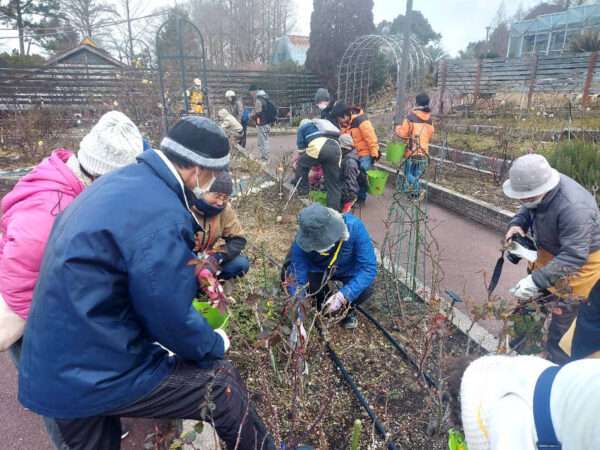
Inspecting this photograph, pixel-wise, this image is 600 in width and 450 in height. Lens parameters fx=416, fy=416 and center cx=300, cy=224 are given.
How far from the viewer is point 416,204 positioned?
292 cm

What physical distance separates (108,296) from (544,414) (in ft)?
3.91

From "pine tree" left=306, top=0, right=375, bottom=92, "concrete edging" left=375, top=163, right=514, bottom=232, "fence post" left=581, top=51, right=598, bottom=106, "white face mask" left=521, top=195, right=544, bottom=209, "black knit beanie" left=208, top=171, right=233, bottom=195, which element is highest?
"pine tree" left=306, top=0, right=375, bottom=92

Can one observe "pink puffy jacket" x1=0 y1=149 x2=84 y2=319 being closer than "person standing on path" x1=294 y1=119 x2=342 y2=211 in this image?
Yes

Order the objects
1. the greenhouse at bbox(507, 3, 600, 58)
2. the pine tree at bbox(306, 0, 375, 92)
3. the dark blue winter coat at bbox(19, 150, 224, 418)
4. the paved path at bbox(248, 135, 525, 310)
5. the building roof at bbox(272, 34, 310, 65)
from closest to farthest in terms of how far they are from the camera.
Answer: the dark blue winter coat at bbox(19, 150, 224, 418)
the paved path at bbox(248, 135, 525, 310)
the pine tree at bbox(306, 0, 375, 92)
the greenhouse at bbox(507, 3, 600, 58)
the building roof at bbox(272, 34, 310, 65)

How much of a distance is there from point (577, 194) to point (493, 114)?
1090 cm

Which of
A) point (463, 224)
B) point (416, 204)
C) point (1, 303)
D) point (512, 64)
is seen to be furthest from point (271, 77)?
point (1, 303)

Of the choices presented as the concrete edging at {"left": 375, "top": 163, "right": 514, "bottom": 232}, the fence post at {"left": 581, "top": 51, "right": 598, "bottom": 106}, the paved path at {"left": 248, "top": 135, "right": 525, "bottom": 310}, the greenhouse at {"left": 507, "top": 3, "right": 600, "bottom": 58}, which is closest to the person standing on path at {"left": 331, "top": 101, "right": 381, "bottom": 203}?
the paved path at {"left": 248, "top": 135, "right": 525, "bottom": 310}

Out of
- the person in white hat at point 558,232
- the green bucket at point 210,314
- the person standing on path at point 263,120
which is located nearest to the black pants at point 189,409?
the green bucket at point 210,314

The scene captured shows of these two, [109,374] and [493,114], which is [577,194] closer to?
[109,374]

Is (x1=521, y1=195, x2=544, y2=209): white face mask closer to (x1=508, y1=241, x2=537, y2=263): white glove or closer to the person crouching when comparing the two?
(x1=508, y1=241, x2=537, y2=263): white glove

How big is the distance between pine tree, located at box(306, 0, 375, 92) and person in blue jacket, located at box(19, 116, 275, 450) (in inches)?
689

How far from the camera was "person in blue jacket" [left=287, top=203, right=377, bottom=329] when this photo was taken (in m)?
2.51

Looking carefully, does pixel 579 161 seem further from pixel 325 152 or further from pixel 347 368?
pixel 347 368

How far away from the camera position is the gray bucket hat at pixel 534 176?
7.57ft
